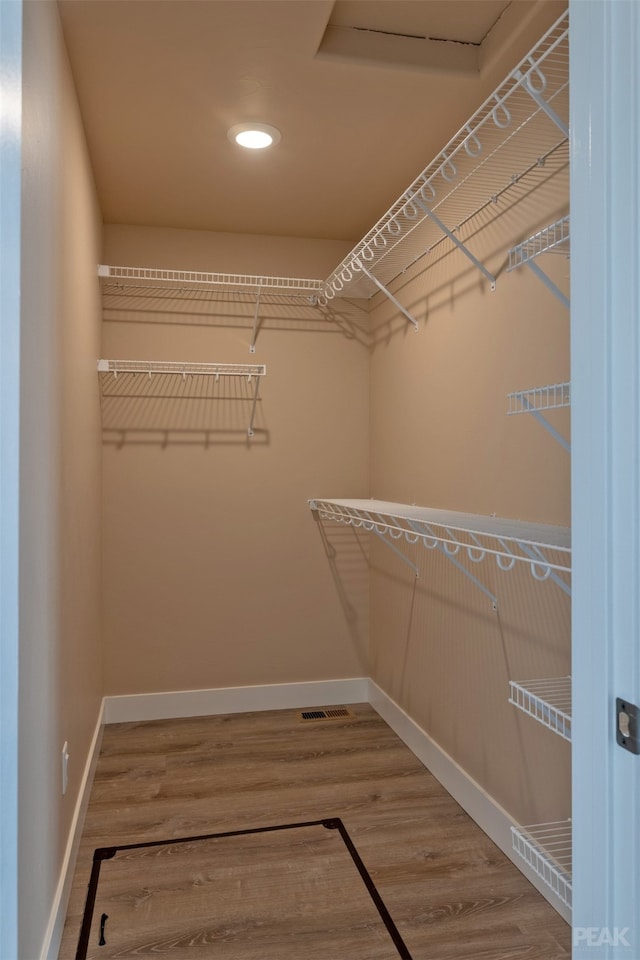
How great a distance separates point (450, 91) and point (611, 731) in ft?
6.58

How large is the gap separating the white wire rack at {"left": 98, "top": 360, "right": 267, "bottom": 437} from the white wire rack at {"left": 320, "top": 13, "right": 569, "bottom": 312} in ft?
2.23

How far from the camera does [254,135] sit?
2330 mm

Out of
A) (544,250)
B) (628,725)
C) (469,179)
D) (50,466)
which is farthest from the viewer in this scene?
(469,179)

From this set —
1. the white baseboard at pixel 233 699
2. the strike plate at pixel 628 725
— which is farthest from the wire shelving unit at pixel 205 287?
the strike plate at pixel 628 725

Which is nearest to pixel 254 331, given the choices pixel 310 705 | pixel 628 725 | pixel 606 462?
pixel 310 705

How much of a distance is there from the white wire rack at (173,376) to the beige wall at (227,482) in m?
0.03

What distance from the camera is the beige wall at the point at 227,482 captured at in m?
3.25

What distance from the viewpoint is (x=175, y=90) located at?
2068 mm

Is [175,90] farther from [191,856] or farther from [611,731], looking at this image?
[191,856]

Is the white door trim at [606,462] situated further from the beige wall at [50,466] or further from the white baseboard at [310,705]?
the white baseboard at [310,705]

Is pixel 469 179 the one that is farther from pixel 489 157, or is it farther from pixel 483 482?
pixel 483 482

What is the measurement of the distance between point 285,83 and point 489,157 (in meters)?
0.70

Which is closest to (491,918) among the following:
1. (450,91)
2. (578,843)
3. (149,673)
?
(578,843)

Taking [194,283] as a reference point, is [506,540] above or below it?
below
